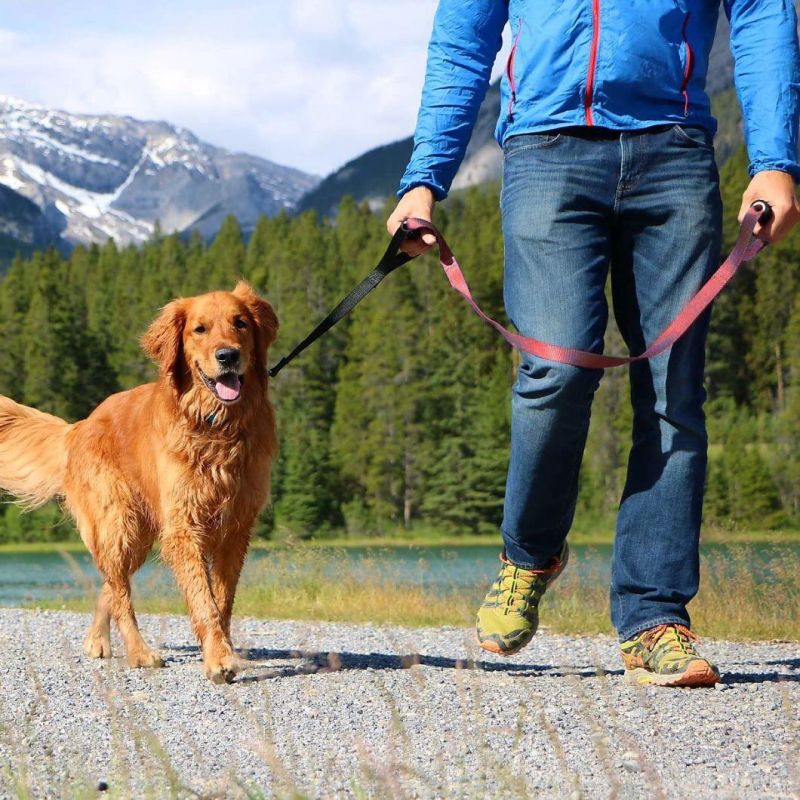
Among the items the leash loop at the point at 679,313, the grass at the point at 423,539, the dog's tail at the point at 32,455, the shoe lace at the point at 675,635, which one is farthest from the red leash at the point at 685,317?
the grass at the point at 423,539

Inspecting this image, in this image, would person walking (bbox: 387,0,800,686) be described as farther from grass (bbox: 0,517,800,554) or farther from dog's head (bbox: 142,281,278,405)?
grass (bbox: 0,517,800,554)

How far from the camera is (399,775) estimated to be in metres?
3.16

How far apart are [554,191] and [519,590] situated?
4.63ft

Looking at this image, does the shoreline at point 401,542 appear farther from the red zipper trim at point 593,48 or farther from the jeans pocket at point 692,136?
the red zipper trim at point 593,48

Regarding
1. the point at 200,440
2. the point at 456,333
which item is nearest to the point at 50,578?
the point at 200,440

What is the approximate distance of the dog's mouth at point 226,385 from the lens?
5.57 m

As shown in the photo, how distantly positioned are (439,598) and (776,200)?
6696 millimetres

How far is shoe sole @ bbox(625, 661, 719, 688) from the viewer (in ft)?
13.2

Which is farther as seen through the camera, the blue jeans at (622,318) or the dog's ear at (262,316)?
the dog's ear at (262,316)

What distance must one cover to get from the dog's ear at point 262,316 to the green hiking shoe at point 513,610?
2.05 meters

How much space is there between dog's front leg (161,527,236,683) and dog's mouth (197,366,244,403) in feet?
2.04

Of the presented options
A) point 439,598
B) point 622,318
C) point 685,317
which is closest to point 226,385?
point 622,318

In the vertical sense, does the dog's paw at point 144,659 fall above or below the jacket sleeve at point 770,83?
below

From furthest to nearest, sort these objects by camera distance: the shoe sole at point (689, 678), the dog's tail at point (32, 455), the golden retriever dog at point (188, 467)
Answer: the dog's tail at point (32, 455), the golden retriever dog at point (188, 467), the shoe sole at point (689, 678)
